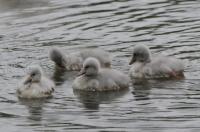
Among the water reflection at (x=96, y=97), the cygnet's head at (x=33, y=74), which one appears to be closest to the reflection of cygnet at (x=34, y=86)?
the cygnet's head at (x=33, y=74)

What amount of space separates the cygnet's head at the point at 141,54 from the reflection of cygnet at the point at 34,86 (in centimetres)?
154

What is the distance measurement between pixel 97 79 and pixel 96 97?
0.41m

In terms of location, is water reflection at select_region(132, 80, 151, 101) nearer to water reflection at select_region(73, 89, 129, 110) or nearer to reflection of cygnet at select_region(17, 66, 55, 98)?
water reflection at select_region(73, 89, 129, 110)

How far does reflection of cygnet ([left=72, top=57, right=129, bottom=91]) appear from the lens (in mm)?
11969

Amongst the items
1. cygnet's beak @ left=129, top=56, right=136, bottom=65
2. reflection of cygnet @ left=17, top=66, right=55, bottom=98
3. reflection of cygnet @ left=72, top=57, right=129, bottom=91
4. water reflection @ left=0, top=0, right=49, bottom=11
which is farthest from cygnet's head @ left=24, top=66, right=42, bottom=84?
water reflection @ left=0, top=0, right=49, bottom=11

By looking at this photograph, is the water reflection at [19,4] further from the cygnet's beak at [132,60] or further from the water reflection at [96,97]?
the water reflection at [96,97]

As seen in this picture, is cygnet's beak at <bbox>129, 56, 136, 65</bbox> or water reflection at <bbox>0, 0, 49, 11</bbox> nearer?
cygnet's beak at <bbox>129, 56, 136, 65</bbox>

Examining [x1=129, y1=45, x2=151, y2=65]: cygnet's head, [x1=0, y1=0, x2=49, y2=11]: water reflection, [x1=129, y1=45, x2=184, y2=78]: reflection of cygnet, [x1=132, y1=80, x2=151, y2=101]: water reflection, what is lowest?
[x1=132, y1=80, x2=151, y2=101]: water reflection

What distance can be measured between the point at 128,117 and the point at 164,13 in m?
6.33

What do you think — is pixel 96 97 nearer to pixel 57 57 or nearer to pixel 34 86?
pixel 34 86

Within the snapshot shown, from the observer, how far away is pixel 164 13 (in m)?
16.5

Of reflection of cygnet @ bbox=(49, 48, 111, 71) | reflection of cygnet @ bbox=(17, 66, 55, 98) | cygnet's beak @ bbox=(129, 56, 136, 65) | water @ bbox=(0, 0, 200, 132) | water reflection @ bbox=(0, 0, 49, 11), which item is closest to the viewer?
water @ bbox=(0, 0, 200, 132)

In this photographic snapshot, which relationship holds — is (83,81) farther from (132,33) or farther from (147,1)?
(147,1)

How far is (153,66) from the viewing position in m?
12.6
